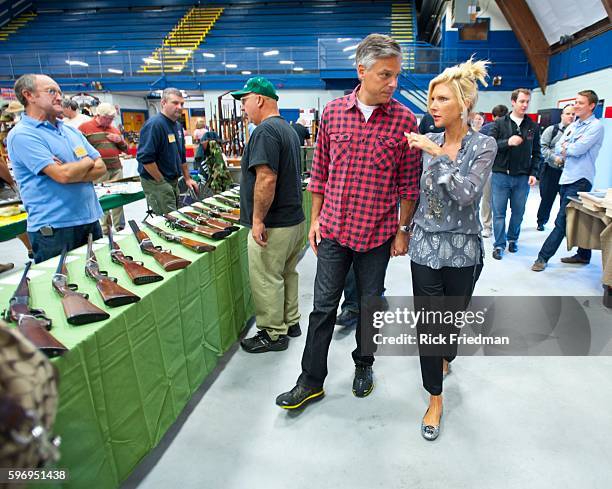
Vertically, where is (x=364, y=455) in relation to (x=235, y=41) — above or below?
below

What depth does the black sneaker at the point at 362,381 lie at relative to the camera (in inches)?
84.1

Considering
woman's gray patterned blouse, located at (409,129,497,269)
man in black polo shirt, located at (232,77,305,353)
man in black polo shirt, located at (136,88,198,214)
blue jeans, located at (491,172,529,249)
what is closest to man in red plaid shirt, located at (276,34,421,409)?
woman's gray patterned blouse, located at (409,129,497,269)

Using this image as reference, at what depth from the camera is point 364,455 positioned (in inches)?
68.4

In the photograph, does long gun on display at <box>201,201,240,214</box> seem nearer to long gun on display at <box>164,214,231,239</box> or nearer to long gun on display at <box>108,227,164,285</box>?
long gun on display at <box>164,214,231,239</box>

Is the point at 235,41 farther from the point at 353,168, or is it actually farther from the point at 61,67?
the point at 353,168

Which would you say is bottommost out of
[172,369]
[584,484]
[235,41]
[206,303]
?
[584,484]

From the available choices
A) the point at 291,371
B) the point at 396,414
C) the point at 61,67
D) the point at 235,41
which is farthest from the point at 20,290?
the point at 235,41

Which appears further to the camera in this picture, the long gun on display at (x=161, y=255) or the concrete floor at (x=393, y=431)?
the long gun on display at (x=161, y=255)

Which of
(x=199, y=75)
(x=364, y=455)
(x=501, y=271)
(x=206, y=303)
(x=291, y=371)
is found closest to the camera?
(x=364, y=455)

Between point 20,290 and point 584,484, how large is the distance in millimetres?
2169

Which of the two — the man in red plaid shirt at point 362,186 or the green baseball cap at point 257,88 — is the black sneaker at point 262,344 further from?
the green baseball cap at point 257,88

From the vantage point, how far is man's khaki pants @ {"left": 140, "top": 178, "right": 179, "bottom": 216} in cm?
372

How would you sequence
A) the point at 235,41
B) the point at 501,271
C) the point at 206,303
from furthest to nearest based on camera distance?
the point at 235,41
the point at 501,271
the point at 206,303

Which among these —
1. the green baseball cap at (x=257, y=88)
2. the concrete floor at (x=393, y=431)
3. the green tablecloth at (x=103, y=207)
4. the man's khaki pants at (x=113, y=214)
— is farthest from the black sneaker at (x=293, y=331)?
the man's khaki pants at (x=113, y=214)
